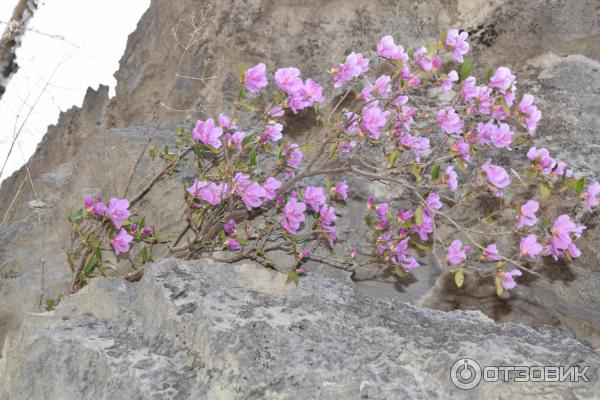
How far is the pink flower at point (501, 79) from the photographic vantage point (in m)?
2.76

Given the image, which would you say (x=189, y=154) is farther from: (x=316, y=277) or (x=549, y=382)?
(x=549, y=382)

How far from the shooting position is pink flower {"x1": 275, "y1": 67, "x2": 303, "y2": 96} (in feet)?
9.46

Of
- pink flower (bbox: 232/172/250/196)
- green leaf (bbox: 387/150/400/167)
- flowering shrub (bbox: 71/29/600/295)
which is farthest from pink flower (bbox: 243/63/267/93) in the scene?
green leaf (bbox: 387/150/400/167)

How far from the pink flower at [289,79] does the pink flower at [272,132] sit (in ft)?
0.91

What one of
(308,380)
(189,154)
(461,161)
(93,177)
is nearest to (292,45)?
(189,154)

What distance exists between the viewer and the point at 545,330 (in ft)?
8.31

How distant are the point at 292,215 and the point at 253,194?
0.84ft

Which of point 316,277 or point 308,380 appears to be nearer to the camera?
point 308,380

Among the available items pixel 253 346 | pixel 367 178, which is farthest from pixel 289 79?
pixel 253 346

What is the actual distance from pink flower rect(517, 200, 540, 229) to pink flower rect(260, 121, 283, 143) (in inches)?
51.2

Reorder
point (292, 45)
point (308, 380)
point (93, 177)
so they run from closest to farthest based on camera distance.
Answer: point (308, 380) → point (93, 177) → point (292, 45)

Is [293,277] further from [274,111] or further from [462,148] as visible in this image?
[462,148]

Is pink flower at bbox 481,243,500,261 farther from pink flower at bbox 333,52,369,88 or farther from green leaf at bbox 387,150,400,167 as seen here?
pink flower at bbox 333,52,369,88

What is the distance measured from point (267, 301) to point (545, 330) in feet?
3.95
